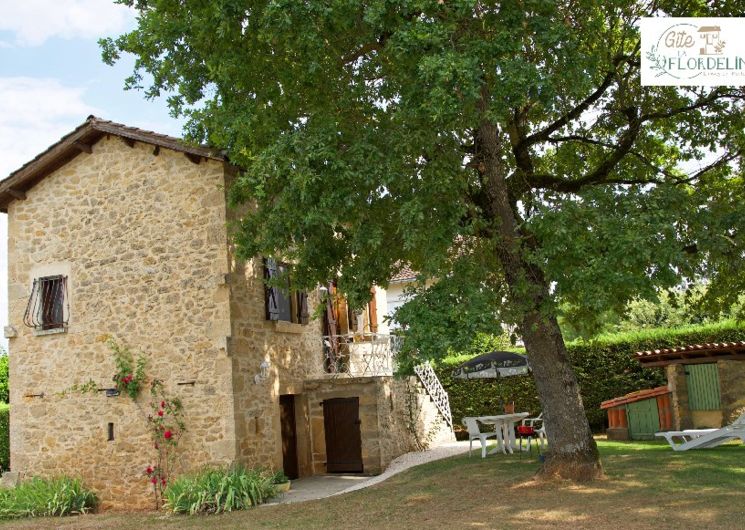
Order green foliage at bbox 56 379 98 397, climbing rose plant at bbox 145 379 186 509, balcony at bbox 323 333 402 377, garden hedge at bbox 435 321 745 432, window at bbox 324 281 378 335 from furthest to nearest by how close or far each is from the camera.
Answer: garden hedge at bbox 435 321 745 432 < window at bbox 324 281 378 335 < balcony at bbox 323 333 402 377 < green foliage at bbox 56 379 98 397 < climbing rose plant at bbox 145 379 186 509

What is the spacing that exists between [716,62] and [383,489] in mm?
7857

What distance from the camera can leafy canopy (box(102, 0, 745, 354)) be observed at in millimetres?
9305

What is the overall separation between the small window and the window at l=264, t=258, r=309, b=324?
3798 millimetres

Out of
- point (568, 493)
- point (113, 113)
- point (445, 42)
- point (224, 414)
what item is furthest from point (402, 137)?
point (113, 113)

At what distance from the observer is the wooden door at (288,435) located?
15.7 metres

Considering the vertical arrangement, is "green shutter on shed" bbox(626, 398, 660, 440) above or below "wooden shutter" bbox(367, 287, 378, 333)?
below

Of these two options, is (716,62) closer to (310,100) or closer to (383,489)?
(310,100)

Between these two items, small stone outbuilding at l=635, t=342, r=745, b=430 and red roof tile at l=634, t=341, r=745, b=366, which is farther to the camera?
small stone outbuilding at l=635, t=342, r=745, b=430

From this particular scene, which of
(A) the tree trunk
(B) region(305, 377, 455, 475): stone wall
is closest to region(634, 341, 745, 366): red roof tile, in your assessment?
(B) region(305, 377, 455, 475): stone wall

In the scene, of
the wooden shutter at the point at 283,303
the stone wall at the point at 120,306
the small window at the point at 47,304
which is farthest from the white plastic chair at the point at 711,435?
the small window at the point at 47,304

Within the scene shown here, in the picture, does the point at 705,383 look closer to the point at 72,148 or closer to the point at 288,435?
the point at 288,435

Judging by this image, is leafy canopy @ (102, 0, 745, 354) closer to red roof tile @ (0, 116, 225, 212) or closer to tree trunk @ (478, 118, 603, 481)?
tree trunk @ (478, 118, 603, 481)

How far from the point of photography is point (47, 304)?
15.0 metres

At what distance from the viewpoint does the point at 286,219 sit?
1027cm
